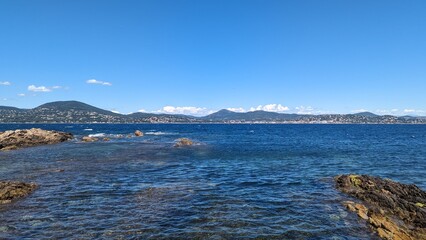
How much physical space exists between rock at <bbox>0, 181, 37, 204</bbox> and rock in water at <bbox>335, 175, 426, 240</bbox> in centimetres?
2415

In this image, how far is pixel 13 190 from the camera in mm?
23453

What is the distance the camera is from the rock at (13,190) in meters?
22.2

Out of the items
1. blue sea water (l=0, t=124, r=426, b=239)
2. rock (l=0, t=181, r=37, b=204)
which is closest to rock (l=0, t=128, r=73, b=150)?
blue sea water (l=0, t=124, r=426, b=239)

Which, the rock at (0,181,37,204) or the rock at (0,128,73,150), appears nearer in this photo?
the rock at (0,181,37,204)

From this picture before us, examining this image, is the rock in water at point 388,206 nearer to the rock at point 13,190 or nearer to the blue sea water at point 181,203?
the blue sea water at point 181,203

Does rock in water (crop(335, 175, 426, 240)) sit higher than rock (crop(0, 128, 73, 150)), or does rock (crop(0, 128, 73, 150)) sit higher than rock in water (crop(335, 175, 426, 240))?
rock (crop(0, 128, 73, 150))

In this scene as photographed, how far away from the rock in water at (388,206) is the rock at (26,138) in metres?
63.0

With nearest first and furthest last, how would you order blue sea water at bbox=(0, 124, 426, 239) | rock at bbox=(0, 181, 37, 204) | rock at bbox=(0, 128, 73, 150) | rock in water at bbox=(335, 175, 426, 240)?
blue sea water at bbox=(0, 124, 426, 239)
rock in water at bbox=(335, 175, 426, 240)
rock at bbox=(0, 181, 37, 204)
rock at bbox=(0, 128, 73, 150)

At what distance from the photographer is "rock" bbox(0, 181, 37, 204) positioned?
2220 centimetres

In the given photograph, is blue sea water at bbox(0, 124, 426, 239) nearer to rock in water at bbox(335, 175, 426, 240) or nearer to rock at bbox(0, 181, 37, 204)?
rock at bbox(0, 181, 37, 204)

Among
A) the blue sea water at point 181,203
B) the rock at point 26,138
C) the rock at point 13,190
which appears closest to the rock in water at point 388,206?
the blue sea water at point 181,203

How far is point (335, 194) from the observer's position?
25297mm

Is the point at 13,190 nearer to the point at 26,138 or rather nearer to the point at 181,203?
the point at 181,203

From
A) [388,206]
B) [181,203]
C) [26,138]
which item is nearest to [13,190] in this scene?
[181,203]
